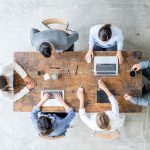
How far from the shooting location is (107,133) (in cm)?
423

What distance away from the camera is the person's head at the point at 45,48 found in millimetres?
3867

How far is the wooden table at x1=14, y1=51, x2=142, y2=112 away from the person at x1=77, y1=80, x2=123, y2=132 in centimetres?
7

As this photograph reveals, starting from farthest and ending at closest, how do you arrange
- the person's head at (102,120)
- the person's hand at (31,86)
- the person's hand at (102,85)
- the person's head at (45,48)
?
the person's hand at (31,86) → the person's hand at (102,85) → the person's head at (45,48) → the person's head at (102,120)

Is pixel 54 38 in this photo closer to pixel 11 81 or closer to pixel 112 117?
pixel 11 81

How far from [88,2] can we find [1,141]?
2.32 meters

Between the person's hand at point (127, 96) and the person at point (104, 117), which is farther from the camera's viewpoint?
the person's hand at point (127, 96)

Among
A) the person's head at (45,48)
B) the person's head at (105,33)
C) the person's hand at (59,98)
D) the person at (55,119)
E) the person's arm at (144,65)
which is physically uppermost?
the person's head at (105,33)

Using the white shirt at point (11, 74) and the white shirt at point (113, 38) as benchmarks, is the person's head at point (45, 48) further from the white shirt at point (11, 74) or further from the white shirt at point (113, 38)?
the white shirt at point (113, 38)

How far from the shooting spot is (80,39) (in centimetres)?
495

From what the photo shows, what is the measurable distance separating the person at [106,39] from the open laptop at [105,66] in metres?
0.07

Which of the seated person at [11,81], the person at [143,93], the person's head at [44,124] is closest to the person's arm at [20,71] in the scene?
the seated person at [11,81]

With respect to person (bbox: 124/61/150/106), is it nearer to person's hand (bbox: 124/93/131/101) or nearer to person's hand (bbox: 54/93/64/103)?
person's hand (bbox: 124/93/131/101)

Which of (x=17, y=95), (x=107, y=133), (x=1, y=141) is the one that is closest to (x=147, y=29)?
(x=107, y=133)

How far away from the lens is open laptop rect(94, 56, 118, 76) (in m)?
4.02
